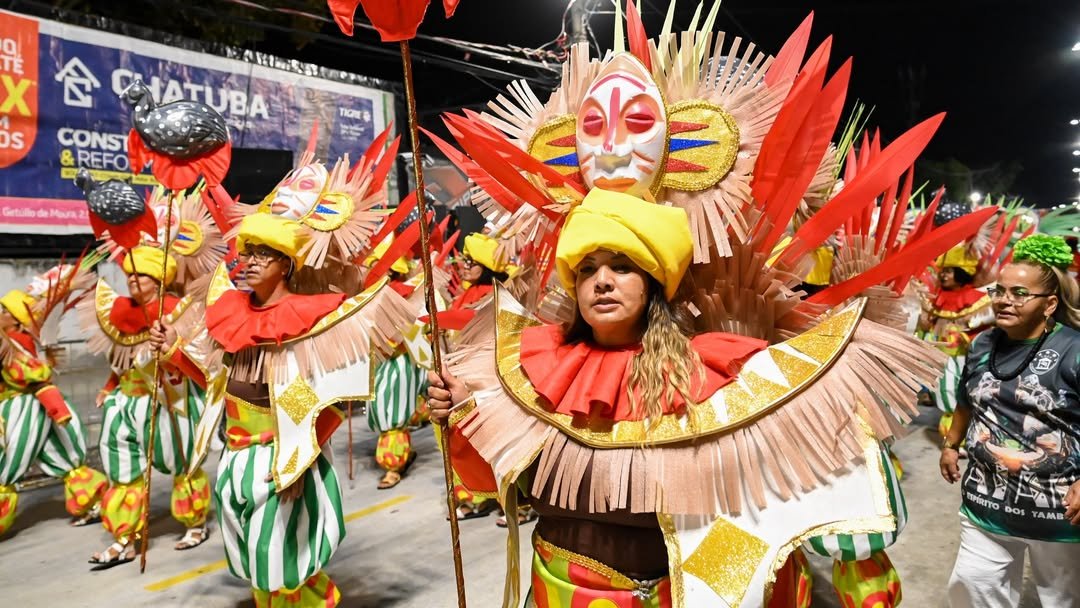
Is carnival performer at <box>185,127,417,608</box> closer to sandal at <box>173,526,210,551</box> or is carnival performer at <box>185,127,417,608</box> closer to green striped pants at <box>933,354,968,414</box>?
sandal at <box>173,526,210,551</box>

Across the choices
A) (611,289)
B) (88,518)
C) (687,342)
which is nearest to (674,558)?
(687,342)

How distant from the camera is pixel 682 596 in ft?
4.37

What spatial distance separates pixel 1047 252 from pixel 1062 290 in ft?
0.50

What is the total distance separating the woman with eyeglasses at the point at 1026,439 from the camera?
7.29 feet

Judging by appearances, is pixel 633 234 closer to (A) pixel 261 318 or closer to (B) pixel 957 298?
(A) pixel 261 318

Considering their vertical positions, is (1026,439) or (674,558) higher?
(674,558)

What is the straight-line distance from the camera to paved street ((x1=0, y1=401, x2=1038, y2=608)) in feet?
11.5

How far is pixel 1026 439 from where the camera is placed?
2.27 m

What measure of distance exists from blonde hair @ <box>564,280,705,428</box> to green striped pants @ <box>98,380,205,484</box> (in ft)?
11.7

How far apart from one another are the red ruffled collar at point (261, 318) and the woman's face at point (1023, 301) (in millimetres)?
2454

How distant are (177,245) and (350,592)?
2.37 m

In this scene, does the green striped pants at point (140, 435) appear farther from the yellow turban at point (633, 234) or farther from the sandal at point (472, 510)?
the yellow turban at point (633, 234)

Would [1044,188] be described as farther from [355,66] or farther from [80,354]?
[80,354]

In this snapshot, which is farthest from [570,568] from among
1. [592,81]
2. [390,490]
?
[390,490]
